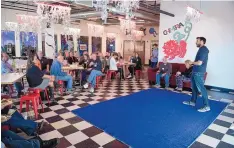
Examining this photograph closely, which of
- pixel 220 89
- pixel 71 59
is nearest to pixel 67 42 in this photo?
pixel 71 59

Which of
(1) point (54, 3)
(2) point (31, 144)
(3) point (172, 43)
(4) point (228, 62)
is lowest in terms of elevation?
(2) point (31, 144)

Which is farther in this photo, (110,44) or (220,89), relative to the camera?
(110,44)

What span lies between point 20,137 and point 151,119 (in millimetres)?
2395

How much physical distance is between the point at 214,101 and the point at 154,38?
10.1m

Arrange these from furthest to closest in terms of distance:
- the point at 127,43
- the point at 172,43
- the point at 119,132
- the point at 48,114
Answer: the point at 127,43
the point at 172,43
the point at 48,114
the point at 119,132

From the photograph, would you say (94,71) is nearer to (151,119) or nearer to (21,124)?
(151,119)

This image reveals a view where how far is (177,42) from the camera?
7156mm

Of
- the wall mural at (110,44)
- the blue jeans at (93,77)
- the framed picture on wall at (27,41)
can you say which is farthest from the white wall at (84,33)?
the blue jeans at (93,77)

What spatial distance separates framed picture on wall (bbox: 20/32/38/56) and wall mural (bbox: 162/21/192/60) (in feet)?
22.5

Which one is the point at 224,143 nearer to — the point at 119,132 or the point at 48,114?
the point at 119,132

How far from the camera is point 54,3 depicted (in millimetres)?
5234

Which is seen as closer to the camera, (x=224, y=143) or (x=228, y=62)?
(x=224, y=143)

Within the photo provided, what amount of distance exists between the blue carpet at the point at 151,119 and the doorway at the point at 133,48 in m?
10.3

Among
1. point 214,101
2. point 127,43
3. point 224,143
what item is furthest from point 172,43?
point 127,43
